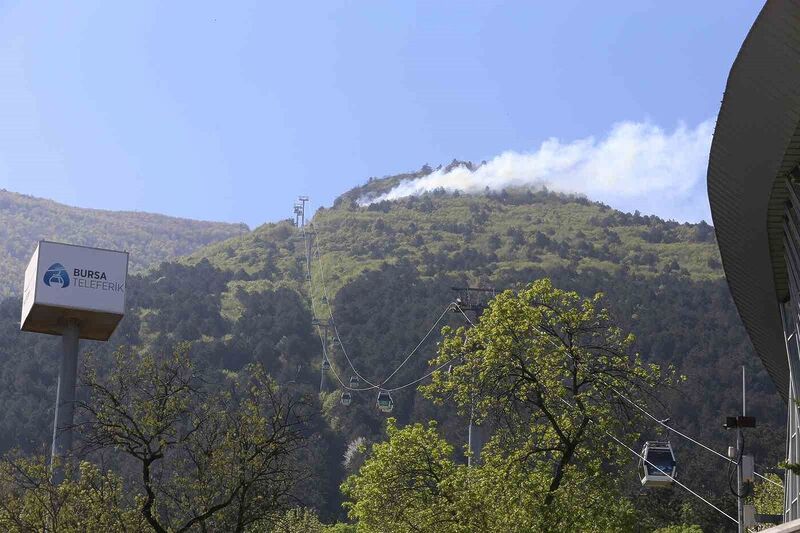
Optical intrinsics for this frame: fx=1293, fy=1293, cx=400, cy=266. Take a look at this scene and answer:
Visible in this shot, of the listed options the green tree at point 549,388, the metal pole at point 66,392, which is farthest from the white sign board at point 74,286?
the green tree at point 549,388

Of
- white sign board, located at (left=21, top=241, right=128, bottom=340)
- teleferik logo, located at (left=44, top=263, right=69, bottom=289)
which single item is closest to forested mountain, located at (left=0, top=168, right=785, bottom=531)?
white sign board, located at (left=21, top=241, right=128, bottom=340)

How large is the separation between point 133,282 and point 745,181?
465 ft

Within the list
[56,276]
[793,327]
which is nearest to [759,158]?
[793,327]

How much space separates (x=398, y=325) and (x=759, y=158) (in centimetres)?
11064

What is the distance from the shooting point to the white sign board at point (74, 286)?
33969 mm

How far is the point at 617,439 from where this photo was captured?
26906 millimetres

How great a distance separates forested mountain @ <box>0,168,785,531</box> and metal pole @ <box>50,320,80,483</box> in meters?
36.6

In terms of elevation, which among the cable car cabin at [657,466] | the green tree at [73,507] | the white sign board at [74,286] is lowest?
the green tree at [73,507]

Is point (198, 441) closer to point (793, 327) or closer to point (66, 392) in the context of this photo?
point (66, 392)

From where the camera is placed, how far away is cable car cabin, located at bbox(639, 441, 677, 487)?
31109 millimetres

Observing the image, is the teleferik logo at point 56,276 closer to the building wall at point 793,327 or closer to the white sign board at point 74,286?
the white sign board at point 74,286

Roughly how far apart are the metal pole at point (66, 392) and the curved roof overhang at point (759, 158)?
1503 centimetres

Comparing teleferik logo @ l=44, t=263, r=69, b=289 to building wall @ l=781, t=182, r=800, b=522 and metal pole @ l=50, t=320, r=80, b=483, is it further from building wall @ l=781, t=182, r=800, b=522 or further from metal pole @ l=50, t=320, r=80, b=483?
building wall @ l=781, t=182, r=800, b=522

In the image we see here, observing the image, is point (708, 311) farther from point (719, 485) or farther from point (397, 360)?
point (719, 485)
